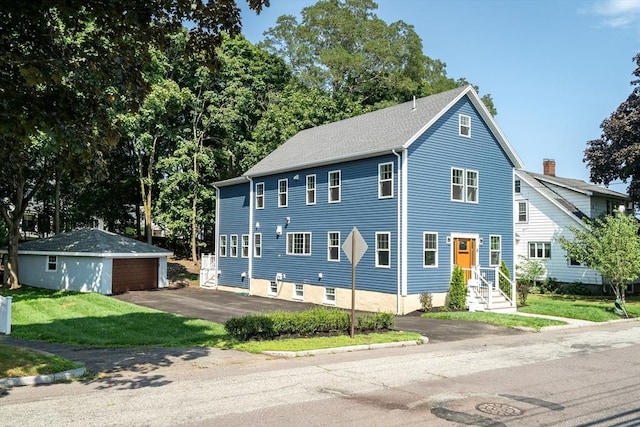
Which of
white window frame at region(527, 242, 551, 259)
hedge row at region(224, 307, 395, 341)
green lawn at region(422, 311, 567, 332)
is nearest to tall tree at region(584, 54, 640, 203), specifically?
white window frame at region(527, 242, 551, 259)

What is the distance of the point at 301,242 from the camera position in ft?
88.9

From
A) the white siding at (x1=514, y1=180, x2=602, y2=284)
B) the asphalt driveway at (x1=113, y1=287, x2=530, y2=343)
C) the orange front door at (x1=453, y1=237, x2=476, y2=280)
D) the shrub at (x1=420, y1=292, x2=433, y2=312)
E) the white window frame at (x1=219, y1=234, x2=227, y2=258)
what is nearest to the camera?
the asphalt driveway at (x1=113, y1=287, x2=530, y2=343)

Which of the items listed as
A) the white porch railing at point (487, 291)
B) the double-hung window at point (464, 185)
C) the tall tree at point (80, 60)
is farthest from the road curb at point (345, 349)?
the double-hung window at point (464, 185)

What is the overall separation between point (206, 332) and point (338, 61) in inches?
1276

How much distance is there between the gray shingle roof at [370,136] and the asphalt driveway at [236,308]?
22.5 ft

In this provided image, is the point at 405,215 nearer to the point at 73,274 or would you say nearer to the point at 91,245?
the point at 91,245

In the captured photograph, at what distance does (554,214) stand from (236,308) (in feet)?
73.4

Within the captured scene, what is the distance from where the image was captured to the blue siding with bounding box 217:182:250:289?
3189 cm

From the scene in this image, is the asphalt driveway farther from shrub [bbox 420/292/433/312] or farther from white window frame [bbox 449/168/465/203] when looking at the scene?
white window frame [bbox 449/168/465/203]

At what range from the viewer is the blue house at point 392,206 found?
21906mm

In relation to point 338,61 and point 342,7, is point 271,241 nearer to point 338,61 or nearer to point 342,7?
point 338,61

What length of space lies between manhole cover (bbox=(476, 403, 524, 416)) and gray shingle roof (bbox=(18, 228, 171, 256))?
2712 centimetres

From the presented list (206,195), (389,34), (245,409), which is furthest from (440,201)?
(389,34)

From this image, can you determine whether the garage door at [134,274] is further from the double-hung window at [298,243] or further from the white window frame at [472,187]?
the white window frame at [472,187]
